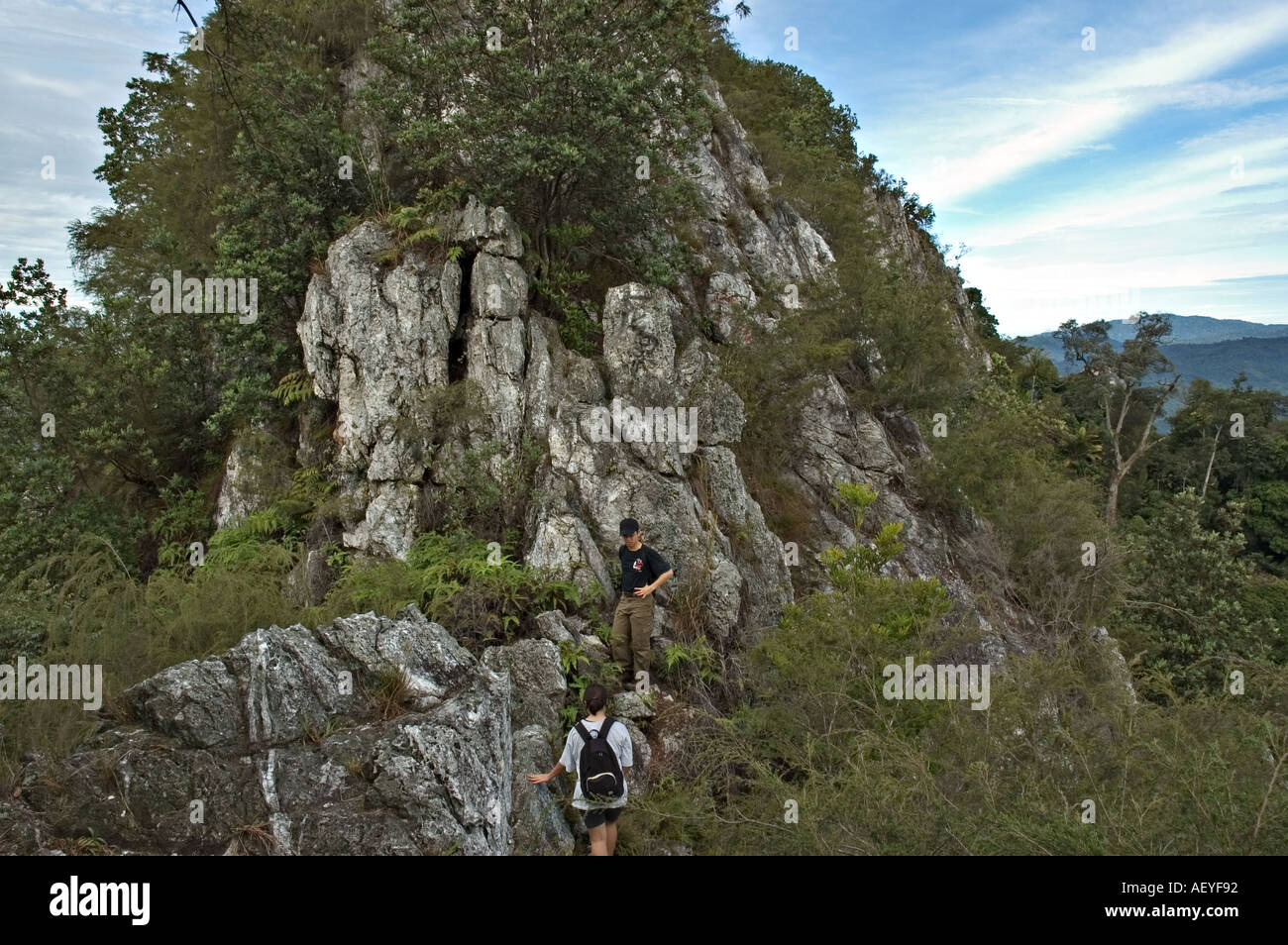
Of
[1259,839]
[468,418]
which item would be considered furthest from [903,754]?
[468,418]

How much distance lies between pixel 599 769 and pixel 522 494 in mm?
5256

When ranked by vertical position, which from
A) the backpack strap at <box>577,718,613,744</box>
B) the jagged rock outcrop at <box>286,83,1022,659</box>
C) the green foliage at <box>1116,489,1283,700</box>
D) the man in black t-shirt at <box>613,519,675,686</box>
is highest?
the jagged rock outcrop at <box>286,83,1022,659</box>

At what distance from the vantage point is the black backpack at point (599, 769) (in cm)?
663

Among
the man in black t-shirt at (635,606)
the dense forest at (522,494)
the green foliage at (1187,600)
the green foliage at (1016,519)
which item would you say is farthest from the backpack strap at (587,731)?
the green foliage at (1187,600)

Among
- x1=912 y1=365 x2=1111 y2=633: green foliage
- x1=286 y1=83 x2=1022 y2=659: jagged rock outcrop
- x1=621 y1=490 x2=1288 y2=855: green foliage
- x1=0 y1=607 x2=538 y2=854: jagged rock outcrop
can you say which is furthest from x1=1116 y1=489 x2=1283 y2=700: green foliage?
x1=0 y1=607 x2=538 y2=854: jagged rock outcrop

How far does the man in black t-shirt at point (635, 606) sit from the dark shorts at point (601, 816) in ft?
8.67

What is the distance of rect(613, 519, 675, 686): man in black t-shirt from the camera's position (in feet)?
31.0

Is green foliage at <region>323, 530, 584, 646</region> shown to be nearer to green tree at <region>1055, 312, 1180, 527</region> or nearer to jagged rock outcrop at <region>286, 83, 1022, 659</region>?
jagged rock outcrop at <region>286, 83, 1022, 659</region>

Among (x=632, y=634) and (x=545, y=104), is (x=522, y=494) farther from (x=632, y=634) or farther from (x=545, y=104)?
(x=545, y=104)

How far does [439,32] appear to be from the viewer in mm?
13461

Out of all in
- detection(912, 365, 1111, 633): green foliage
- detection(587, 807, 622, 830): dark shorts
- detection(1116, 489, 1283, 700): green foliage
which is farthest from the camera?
detection(1116, 489, 1283, 700): green foliage

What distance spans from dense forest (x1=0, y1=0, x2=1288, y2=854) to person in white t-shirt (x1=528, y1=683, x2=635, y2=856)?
2.53ft

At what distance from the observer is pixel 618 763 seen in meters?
6.80
